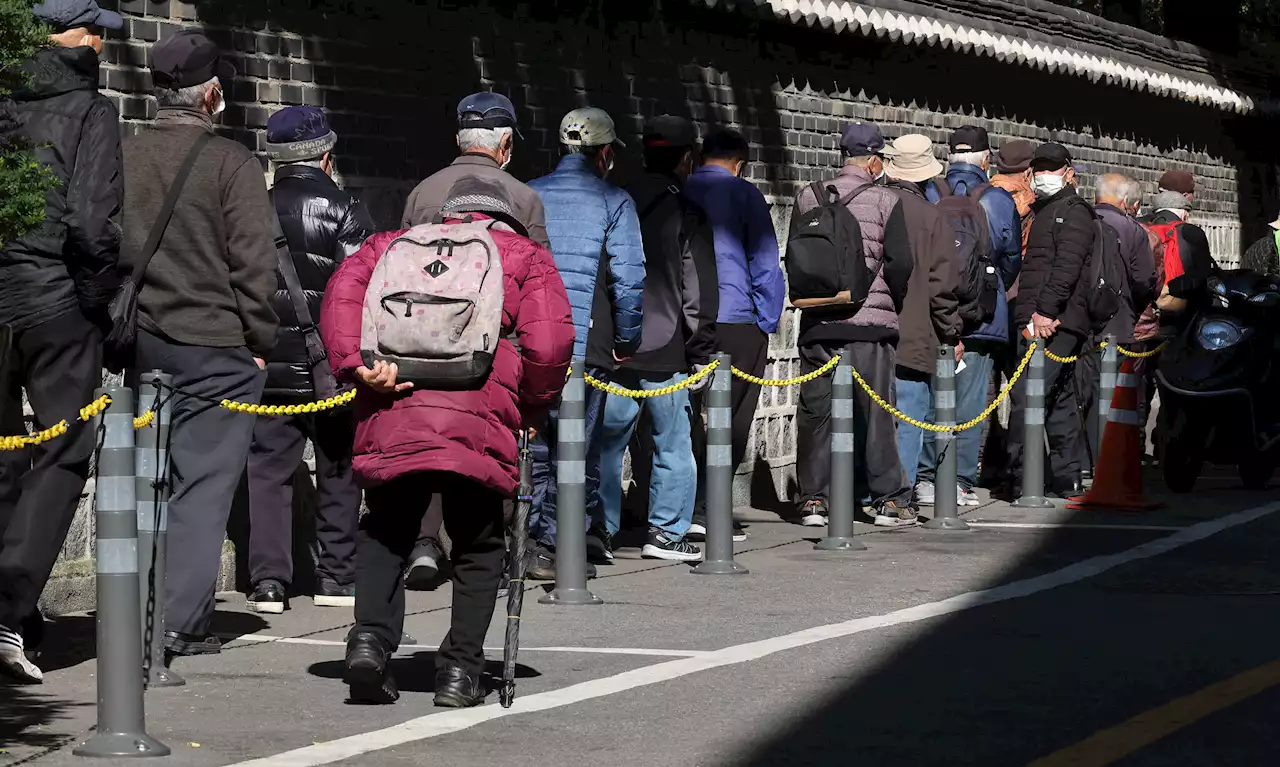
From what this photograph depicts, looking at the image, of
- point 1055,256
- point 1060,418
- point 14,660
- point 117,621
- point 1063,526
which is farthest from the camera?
point 1060,418

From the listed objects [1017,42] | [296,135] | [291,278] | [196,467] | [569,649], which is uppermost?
[1017,42]

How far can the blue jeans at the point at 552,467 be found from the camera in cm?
1185

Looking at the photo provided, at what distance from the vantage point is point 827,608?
10.8m

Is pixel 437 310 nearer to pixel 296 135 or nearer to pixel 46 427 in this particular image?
pixel 46 427

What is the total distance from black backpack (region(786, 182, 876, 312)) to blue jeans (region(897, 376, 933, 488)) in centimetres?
91

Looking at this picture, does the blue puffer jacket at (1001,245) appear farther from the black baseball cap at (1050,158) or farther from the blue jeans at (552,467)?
the blue jeans at (552,467)

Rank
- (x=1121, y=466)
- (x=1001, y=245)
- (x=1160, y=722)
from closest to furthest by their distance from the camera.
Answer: (x=1160, y=722)
(x=1121, y=466)
(x=1001, y=245)

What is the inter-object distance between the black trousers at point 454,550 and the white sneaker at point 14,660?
1185 millimetres

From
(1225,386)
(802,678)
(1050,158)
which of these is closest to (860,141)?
(1050,158)

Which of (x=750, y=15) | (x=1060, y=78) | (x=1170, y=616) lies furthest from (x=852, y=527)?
(x=1060, y=78)

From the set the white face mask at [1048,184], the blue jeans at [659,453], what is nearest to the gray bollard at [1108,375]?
the white face mask at [1048,184]

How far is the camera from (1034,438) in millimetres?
15617

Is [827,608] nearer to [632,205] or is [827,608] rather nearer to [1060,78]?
[632,205]

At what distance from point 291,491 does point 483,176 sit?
1.54 m
